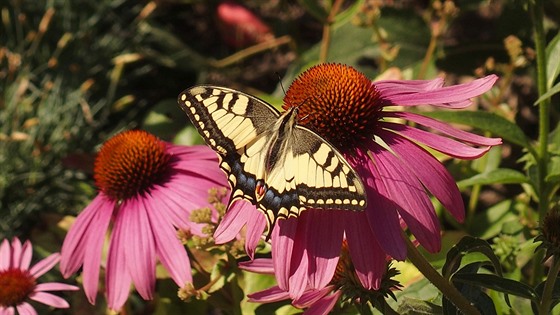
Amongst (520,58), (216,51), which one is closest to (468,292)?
(520,58)

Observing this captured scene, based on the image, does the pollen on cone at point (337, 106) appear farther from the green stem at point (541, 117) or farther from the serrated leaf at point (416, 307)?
the green stem at point (541, 117)

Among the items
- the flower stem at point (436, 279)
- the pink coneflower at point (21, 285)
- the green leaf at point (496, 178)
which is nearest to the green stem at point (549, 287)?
the flower stem at point (436, 279)

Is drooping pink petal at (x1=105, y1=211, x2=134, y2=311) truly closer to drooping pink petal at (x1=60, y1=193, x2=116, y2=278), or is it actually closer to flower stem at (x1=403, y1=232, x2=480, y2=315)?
drooping pink petal at (x1=60, y1=193, x2=116, y2=278)

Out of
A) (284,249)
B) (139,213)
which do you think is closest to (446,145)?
(284,249)

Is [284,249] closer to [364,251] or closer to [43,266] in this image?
[364,251]

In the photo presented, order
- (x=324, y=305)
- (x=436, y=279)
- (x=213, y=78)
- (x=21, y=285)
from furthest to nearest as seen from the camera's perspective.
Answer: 1. (x=213, y=78)
2. (x=21, y=285)
3. (x=324, y=305)
4. (x=436, y=279)

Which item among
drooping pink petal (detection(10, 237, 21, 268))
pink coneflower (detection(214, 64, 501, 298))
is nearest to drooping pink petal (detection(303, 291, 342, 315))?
pink coneflower (detection(214, 64, 501, 298))
